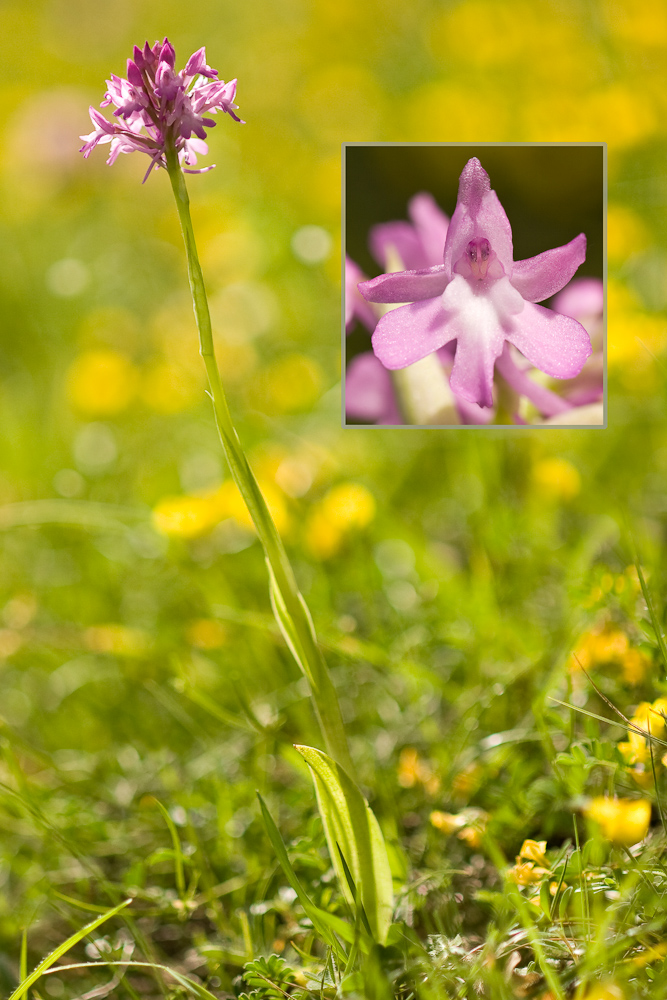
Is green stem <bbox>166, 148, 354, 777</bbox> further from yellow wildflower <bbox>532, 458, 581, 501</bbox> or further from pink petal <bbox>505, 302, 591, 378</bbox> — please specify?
yellow wildflower <bbox>532, 458, 581, 501</bbox>

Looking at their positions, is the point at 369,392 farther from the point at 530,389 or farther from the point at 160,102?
the point at 160,102

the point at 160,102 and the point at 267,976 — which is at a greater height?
the point at 160,102

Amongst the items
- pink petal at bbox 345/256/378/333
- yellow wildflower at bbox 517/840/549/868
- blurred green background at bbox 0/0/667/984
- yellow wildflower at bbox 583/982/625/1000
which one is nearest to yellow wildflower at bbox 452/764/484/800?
blurred green background at bbox 0/0/667/984

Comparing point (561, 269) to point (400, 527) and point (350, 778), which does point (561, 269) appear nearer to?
point (350, 778)

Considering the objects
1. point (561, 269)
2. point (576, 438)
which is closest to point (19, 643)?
point (561, 269)

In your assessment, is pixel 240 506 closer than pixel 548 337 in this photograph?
No

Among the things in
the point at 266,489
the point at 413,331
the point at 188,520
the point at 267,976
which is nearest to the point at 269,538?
the point at 413,331

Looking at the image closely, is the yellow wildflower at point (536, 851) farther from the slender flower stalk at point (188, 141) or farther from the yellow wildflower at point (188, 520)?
the yellow wildflower at point (188, 520)
